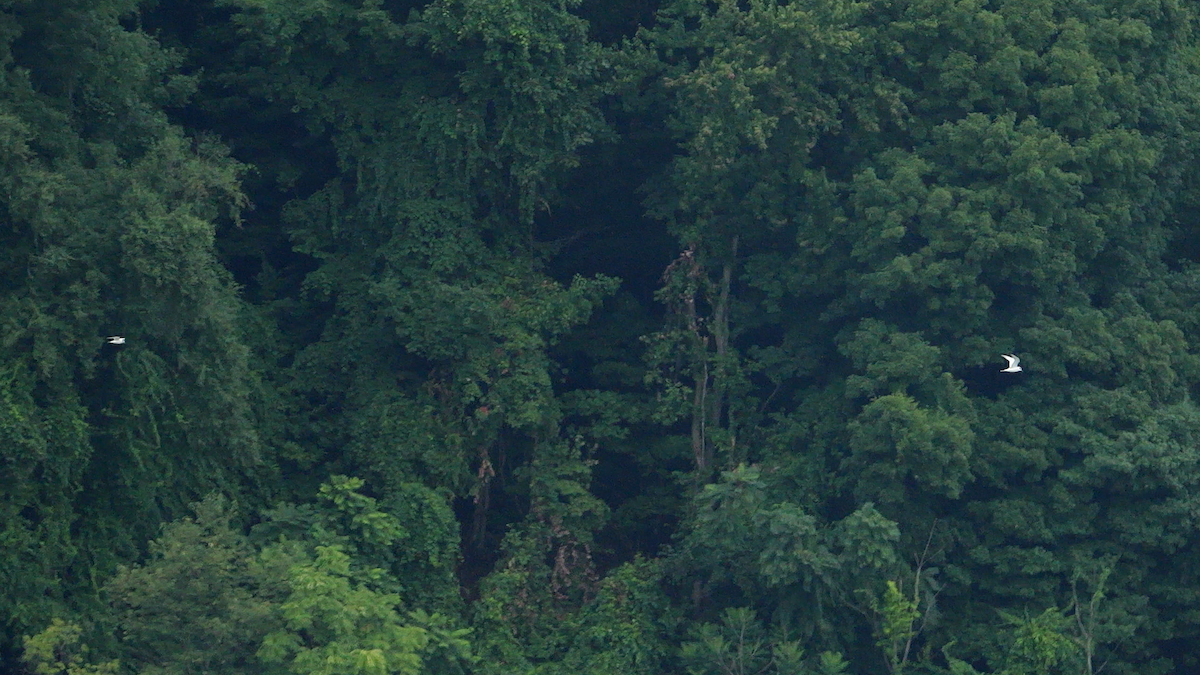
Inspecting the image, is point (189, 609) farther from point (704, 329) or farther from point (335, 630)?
point (704, 329)

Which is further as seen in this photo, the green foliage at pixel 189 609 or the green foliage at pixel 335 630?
the green foliage at pixel 335 630

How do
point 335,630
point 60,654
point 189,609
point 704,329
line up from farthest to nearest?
1. point 704,329
2. point 335,630
3. point 189,609
4. point 60,654

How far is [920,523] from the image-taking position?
623 inches

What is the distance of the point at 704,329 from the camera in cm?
1781

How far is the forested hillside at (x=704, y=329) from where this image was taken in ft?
49.6

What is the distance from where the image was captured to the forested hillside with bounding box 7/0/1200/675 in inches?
595

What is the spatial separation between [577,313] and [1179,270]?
6.38 meters

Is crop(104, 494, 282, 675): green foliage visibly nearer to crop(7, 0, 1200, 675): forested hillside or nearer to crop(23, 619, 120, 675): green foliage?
crop(7, 0, 1200, 675): forested hillside

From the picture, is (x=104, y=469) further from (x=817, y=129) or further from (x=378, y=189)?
(x=817, y=129)

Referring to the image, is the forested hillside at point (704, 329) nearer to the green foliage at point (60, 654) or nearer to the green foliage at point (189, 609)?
the green foliage at point (189, 609)

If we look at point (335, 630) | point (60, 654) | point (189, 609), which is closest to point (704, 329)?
point (335, 630)

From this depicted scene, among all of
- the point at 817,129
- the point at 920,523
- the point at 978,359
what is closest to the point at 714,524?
the point at 920,523

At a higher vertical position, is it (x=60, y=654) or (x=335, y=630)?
(x=60, y=654)

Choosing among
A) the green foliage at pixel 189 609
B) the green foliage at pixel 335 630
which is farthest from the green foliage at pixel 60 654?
the green foliage at pixel 335 630
